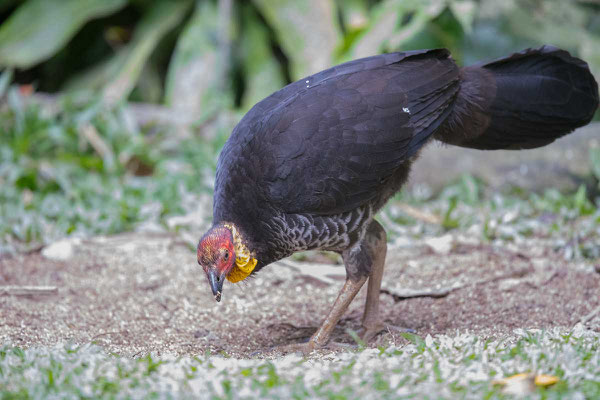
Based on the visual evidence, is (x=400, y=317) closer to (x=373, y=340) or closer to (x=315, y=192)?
(x=373, y=340)

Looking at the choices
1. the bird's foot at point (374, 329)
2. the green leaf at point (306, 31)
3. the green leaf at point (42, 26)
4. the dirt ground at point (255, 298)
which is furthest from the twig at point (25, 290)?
the green leaf at point (42, 26)

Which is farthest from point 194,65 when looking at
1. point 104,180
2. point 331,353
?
point 331,353

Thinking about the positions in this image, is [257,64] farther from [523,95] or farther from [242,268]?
[242,268]

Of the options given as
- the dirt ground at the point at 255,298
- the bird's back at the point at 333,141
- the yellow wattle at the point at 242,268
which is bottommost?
the dirt ground at the point at 255,298

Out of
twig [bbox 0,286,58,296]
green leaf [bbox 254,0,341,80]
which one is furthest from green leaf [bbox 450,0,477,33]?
twig [bbox 0,286,58,296]

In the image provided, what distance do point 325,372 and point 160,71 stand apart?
7.31 m

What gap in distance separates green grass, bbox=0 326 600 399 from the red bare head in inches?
23.6

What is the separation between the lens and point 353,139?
338 centimetres

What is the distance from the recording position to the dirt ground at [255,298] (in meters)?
3.66

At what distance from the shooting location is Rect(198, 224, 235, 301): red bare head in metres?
3.35

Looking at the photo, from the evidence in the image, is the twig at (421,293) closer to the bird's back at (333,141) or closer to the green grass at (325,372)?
the bird's back at (333,141)

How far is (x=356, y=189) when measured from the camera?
11.3ft

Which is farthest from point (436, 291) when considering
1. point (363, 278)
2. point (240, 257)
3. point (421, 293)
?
point (240, 257)

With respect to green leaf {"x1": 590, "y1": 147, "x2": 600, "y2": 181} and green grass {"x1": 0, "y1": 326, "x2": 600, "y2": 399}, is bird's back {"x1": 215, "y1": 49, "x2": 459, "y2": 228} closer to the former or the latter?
green grass {"x1": 0, "y1": 326, "x2": 600, "y2": 399}
